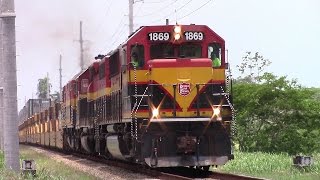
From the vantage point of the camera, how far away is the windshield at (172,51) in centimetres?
1661

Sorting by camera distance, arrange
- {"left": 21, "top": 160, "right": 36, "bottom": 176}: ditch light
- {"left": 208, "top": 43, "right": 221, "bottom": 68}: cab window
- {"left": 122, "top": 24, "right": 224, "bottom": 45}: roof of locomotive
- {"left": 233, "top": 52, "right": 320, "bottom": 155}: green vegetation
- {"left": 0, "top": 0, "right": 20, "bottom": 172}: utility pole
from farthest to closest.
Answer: {"left": 233, "top": 52, "right": 320, "bottom": 155}: green vegetation → {"left": 208, "top": 43, "right": 221, "bottom": 68}: cab window → {"left": 122, "top": 24, "right": 224, "bottom": 45}: roof of locomotive → {"left": 21, "top": 160, "right": 36, "bottom": 176}: ditch light → {"left": 0, "top": 0, "right": 20, "bottom": 172}: utility pole

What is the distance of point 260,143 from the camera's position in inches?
1423

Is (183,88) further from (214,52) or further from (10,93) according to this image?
(10,93)

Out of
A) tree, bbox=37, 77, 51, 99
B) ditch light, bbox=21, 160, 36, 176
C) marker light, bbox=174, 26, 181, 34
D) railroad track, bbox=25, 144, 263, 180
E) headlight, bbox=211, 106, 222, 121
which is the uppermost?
tree, bbox=37, 77, 51, 99

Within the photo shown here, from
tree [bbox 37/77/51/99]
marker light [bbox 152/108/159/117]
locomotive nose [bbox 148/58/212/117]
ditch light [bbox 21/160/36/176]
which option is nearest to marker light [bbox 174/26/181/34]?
locomotive nose [bbox 148/58/212/117]

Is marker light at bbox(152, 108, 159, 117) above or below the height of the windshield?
below

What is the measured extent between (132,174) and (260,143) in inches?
763

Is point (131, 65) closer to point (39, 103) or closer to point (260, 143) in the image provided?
point (260, 143)

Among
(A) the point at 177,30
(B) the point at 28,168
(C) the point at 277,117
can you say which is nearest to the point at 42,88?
(C) the point at 277,117

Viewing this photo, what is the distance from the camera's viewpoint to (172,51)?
16.7m

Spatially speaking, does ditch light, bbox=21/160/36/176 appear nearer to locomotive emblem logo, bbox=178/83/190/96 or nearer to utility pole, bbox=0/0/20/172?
utility pole, bbox=0/0/20/172

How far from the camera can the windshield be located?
16609mm

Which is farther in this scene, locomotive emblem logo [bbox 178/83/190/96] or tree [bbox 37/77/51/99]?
tree [bbox 37/77/51/99]

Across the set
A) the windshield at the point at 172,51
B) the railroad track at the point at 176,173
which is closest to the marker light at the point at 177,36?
the windshield at the point at 172,51
